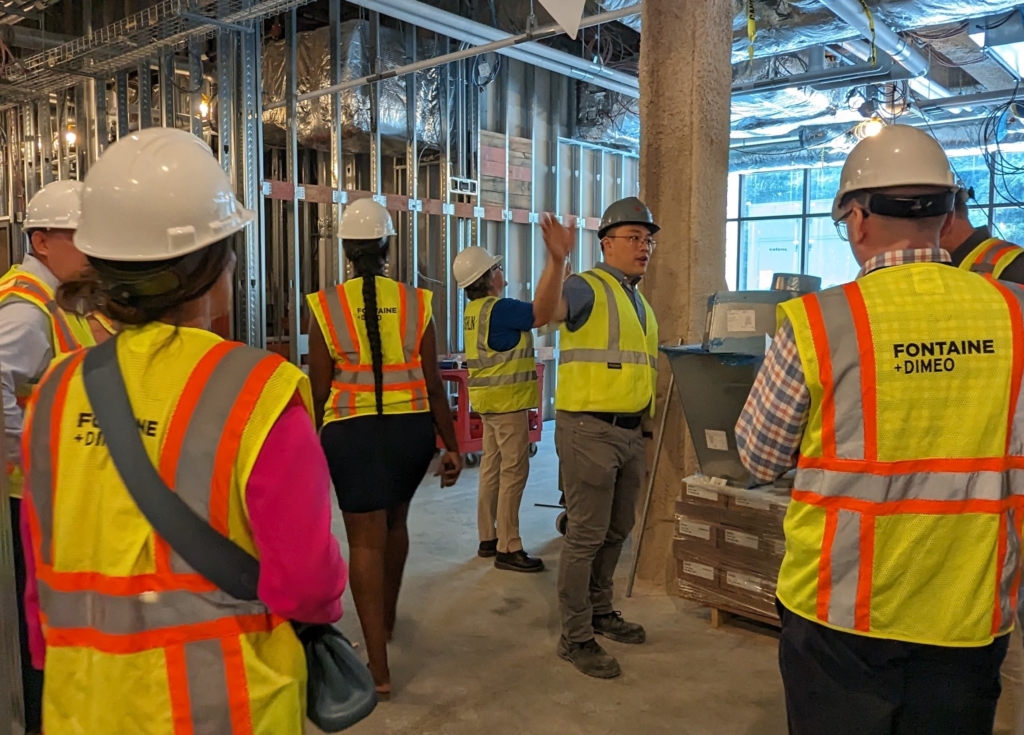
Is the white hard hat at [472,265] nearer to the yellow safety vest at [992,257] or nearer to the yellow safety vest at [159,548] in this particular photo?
the yellow safety vest at [992,257]

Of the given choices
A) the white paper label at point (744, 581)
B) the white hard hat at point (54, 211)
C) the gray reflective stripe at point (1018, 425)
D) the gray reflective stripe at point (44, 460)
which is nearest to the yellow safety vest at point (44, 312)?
the white hard hat at point (54, 211)

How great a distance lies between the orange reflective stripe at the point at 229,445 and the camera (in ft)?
3.71

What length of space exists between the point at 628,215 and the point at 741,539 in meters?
1.42

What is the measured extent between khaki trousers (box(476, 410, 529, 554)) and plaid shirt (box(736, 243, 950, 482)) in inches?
112

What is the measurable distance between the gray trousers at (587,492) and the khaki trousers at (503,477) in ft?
4.08

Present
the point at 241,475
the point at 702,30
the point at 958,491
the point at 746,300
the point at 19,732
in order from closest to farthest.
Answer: the point at 241,475
the point at 19,732
the point at 958,491
the point at 746,300
the point at 702,30

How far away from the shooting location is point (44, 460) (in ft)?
3.97

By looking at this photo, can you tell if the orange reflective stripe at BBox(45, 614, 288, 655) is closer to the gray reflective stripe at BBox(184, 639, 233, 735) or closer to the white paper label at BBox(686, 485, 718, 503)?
the gray reflective stripe at BBox(184, 639, 233, 735)

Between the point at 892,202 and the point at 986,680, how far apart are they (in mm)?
954

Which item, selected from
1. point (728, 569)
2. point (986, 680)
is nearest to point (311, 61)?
point (728, 569)

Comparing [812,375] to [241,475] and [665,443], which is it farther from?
[665,443]

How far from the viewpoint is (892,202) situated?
5.35 feet

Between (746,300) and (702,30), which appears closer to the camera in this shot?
(746,300)

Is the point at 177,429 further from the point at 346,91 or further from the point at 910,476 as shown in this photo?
the point at 346,91
